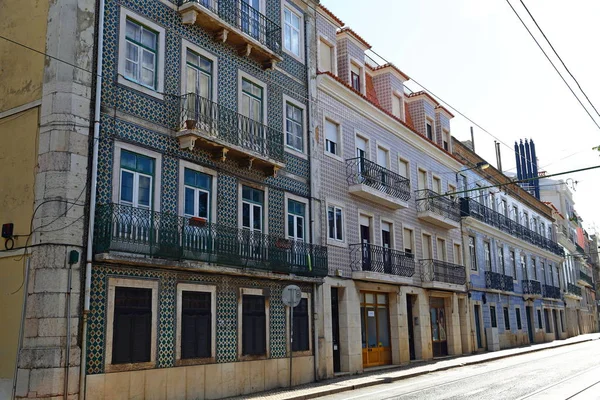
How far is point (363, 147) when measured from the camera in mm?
25031

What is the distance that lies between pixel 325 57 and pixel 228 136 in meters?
8.63

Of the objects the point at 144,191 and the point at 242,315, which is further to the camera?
the point at 242,315

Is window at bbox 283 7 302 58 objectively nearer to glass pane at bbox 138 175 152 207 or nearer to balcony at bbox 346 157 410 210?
balcony at bbox 346 157 410 210

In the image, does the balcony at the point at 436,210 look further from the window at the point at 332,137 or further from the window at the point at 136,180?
the window at the point at 136,180

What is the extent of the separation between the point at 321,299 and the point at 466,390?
20.4ft

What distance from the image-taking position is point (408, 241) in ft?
90.7

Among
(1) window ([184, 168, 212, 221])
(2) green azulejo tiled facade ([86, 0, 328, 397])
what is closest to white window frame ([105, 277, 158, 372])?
(2) green azulejo tiled facade ([86, 0, 328, 397])

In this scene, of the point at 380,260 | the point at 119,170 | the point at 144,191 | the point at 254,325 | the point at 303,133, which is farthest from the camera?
the point at 380,260

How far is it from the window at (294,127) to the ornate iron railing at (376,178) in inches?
109

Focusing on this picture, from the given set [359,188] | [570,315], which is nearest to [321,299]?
[359,188]

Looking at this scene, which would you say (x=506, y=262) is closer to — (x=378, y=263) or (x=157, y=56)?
(x=378, y=263)

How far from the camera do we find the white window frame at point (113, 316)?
13.0 m

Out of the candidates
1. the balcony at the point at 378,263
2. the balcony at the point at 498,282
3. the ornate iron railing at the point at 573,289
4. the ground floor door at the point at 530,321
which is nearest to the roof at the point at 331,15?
the balcony at the point at 378,263

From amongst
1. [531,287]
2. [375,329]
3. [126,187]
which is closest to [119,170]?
[126,187]
